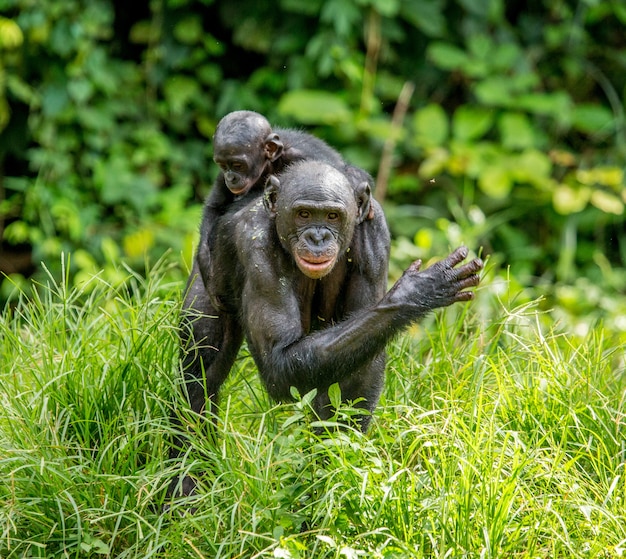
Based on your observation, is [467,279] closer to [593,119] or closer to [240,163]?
[240,163]

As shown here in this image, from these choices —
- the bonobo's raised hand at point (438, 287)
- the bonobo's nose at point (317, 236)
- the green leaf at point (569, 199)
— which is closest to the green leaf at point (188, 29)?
the green leaf at point (569, 199)

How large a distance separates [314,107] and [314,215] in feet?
19.4

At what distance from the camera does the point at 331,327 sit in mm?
4711

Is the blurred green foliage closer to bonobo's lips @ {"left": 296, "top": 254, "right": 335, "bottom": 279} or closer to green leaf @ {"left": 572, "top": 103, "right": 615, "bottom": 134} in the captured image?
green leaf @ {"left": 572, "top": 103, "right": 615, "bottom": 134}

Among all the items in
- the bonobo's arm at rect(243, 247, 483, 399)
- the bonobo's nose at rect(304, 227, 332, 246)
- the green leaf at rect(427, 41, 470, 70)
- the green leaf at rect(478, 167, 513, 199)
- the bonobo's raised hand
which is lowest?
the green leaf at rect(478, 167, 513, 199)

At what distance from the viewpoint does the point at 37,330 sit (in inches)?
225

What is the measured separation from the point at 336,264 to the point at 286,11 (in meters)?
6.33

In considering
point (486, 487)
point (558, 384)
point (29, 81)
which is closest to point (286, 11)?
point (29, 81)

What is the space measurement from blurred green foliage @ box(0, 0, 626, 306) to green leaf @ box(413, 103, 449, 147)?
0.02 m

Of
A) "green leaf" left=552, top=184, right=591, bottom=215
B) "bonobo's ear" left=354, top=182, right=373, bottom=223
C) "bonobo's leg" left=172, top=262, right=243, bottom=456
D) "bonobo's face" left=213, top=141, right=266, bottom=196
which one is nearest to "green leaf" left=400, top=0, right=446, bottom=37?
"green leaf" left=552, top=184, right=591, bottom=215

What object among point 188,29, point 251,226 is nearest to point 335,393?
point 251,226

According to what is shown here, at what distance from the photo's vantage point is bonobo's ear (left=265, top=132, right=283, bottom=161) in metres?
5.48

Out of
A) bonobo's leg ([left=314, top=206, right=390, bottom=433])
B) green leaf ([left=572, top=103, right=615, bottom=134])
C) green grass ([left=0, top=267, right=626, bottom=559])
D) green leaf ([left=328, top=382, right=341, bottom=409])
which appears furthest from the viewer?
green leaf ([left=572, top=103, right=615, bottom=134])

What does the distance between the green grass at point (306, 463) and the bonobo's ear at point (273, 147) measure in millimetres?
986
